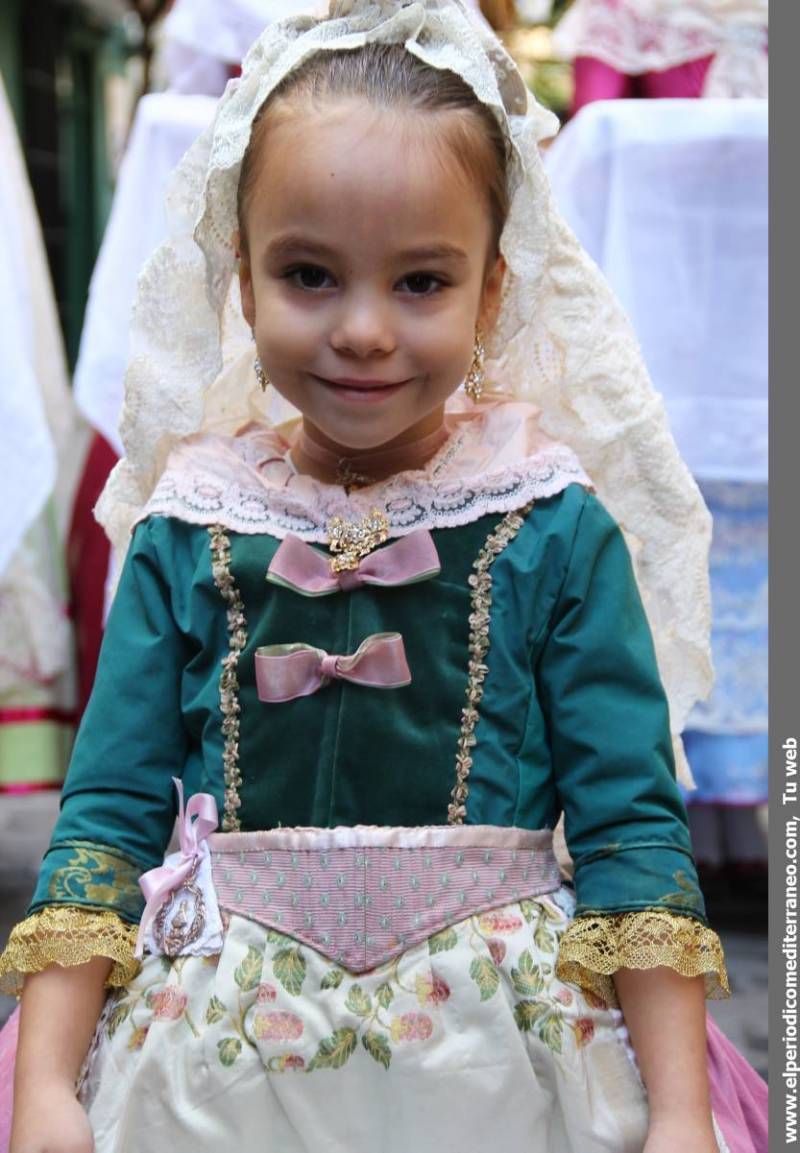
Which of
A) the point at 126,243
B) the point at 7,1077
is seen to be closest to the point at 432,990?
the point at 7,1077

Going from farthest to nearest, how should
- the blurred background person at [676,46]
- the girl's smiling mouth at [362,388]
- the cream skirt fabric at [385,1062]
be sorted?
the blurred background person at [676,46], the girl's smiling mouth at [362,388], the cream skirt fabric at [385,1062]

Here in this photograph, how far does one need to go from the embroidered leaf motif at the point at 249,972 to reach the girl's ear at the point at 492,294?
587 millimetres

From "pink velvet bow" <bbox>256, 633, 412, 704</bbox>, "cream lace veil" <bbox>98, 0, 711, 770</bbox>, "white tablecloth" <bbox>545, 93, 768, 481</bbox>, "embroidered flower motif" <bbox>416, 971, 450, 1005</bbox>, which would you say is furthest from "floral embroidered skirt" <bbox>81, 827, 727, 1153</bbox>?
"white tablecloth" <bbox>545, 93, 768, 481</bbox>

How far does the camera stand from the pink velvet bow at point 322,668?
120 cm

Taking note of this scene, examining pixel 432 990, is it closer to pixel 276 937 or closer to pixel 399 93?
pixel 276 937

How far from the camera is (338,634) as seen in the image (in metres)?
1.24

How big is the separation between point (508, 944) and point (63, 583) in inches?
63.1

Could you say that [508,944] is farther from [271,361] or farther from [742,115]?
[742,115]

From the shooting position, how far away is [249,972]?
1.15 metres

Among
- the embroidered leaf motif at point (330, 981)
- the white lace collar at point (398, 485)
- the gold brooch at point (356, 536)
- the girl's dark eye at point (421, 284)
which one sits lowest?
the embroidered leaf motif at point (330, 981)

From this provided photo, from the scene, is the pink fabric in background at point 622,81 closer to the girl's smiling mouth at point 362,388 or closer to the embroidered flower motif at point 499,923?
the girl's smiling mouth at point 362,388

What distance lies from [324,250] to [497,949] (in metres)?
0.56

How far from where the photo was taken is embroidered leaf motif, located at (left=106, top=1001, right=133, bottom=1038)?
1.18 meters

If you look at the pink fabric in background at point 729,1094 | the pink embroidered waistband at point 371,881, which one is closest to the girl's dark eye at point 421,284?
the pink embroidered waistband at point 371,881
